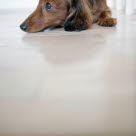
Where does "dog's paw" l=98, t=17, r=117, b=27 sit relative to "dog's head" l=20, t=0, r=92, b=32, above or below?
below

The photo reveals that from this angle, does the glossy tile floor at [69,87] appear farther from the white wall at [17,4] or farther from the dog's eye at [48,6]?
the white wall at [17,4]

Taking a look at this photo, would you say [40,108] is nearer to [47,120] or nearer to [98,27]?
[47,120]

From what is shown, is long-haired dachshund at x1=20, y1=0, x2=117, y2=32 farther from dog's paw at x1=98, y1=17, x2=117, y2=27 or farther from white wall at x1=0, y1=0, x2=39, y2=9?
white wall at x1=0, y1=0, x2=39, y2=9

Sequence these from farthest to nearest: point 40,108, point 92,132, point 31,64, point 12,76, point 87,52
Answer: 1. point 87,52
2. point 31,64
3. point 12,76
4. point 40,108
5. point 92,132

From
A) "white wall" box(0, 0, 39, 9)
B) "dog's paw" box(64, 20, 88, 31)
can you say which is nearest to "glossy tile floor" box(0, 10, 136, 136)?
"dog's paw" box(64, 20, 88, 31)

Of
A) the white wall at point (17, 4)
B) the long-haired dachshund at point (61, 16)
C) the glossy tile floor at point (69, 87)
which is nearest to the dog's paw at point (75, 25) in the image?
the long-haired dachshund at point (61, 16)

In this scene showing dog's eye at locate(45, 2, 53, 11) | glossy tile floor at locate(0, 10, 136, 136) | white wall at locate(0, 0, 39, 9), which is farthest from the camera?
white wall at locate(0, 0, 39, 9)

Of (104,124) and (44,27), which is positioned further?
(44,27)

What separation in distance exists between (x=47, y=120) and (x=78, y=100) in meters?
0.14

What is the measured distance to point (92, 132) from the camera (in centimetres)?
60

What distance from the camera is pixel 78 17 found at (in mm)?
1750

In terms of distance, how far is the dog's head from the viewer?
172 centimetres

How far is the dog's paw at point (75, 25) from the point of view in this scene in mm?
1739

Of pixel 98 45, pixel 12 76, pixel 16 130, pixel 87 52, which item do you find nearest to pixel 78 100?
pixel 16 130
